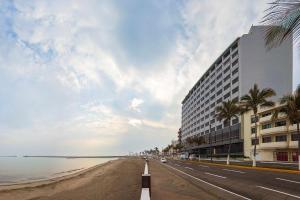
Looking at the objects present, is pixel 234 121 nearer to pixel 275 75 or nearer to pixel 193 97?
pixel 275 75

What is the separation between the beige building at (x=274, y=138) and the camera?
2436 inches

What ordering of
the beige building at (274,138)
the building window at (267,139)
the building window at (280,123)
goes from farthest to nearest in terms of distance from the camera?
the building window at (267,139)
the building window at (280,123)
the beige building at (274,138)

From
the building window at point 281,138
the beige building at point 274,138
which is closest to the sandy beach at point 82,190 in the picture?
the beige building at point 274,138

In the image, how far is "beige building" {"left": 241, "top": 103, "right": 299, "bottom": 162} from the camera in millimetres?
61862

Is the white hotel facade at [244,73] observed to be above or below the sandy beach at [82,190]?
above

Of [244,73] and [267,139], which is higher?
[244,73]

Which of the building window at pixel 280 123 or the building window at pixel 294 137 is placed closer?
the building window at pixel 294 137

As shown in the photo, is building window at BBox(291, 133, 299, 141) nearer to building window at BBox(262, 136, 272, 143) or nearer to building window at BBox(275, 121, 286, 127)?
building window at BBox(275, 121, 286, 127)

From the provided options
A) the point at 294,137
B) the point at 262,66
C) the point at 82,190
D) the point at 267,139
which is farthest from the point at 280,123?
the point at 82,190

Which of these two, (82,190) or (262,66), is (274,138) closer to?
(262,66)

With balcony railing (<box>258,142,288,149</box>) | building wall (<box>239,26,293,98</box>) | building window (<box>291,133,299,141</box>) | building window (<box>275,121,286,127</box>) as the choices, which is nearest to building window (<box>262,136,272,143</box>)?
balcony railing (<box>258,142,288,149</box>)

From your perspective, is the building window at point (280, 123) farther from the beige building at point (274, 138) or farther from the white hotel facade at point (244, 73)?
the white hotel facade at point (244, 73)

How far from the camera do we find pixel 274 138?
2648 inches

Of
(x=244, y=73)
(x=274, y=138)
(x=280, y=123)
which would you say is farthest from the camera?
(x=244, y=73)
